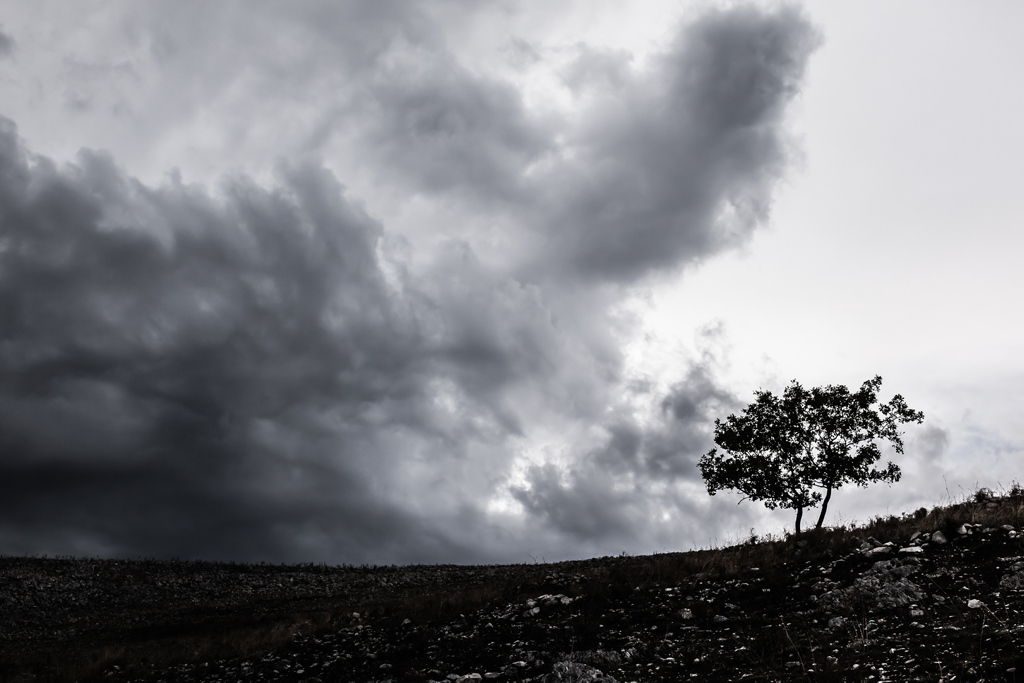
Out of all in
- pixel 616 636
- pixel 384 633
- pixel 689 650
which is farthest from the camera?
pixel 384 633

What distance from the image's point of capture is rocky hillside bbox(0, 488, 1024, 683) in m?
9.15

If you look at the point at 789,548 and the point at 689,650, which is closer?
the point at 689,650

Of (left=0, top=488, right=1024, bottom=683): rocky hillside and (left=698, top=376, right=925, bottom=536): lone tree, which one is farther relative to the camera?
(left=698, top=376, right=925, bottom=536): lone tree

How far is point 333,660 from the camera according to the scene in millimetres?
15219

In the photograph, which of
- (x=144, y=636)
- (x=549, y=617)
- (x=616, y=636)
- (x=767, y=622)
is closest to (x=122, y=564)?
(x=144, y=636)

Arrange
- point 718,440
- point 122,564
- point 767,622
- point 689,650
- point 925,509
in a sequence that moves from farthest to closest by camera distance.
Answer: point 122,564 → point 718,440 → point 925,509 → point 767,622 → point 689,650

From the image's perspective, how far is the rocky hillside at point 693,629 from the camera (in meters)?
9.15

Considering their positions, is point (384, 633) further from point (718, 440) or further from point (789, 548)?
point (718, 440)

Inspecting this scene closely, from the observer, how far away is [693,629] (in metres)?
12.7

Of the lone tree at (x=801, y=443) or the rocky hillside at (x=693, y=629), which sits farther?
the lone tree at (x=801, y=443)

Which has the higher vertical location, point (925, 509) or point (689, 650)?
point (925, 509)

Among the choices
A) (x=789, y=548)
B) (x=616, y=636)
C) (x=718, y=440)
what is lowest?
(x=616, y=636)

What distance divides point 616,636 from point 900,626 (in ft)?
18.7

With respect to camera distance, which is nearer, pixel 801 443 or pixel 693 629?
pixel 693 629
